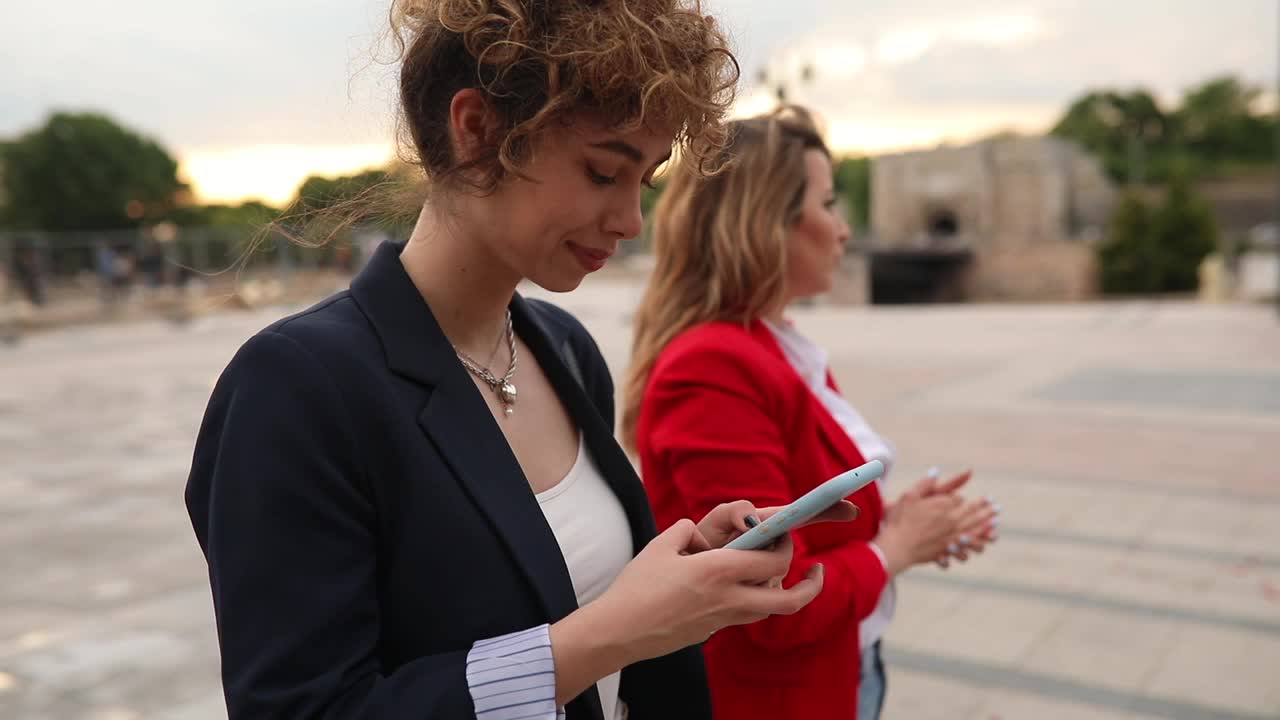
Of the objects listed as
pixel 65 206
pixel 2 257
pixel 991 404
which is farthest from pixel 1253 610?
pixel 65 206

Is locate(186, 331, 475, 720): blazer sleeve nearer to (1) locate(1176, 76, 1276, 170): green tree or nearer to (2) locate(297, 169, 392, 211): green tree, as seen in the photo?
(2) locate(297, 169, 392, 211): green tree

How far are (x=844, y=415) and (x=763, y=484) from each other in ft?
1.31

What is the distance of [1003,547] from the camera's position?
5.45 meters

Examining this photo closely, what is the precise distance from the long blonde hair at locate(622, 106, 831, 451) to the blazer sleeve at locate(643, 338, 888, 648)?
8.0 inches

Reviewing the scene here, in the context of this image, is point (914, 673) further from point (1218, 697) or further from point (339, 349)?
point (339, 349)

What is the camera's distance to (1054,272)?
1891 inches

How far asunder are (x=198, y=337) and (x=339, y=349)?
64.9 feet

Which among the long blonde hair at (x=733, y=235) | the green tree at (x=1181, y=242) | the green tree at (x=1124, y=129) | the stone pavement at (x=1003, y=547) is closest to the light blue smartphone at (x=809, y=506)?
the long blonde hair at (x=733, y=235)

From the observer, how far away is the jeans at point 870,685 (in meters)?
2.10

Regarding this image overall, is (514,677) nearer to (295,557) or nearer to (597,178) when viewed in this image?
(295,557)

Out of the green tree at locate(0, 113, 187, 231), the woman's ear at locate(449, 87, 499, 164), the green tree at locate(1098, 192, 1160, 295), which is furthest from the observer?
the green tree at locate(0, 113, 187, 231)

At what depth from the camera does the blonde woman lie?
1826mm

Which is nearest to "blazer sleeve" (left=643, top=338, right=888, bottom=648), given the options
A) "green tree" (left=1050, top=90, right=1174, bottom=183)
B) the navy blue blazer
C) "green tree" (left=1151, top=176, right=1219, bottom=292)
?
the navy blue blazer

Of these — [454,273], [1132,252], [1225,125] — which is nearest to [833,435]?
[454,273]
